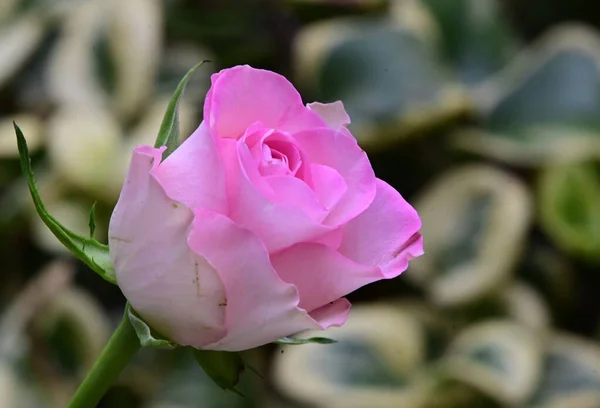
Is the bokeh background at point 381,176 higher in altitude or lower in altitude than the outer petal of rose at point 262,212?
lower

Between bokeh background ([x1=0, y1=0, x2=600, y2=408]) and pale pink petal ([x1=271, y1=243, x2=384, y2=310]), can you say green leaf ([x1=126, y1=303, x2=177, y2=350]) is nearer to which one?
pale pink petal ([x1=271, y1=243, x2=384, y2=310])

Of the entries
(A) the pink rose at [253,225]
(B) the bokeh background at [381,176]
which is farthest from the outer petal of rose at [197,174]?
(B) the bokeh background at [381,176]

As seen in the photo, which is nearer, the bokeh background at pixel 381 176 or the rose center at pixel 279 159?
the rose center at pixel 279 159

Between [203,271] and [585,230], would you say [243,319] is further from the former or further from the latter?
[585,230]

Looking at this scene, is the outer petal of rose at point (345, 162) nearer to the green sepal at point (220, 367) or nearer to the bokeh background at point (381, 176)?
the green sepal at point (220, 367)

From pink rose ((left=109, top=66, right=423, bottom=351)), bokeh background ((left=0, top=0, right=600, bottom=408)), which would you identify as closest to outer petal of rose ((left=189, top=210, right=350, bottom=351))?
pink rose ((left=109, top=66, right=423, bottom=351))

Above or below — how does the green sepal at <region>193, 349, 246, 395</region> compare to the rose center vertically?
below

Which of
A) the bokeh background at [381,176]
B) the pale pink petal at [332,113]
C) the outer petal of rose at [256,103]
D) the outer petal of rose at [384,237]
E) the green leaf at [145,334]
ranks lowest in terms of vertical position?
the bokeh background at [381,176]

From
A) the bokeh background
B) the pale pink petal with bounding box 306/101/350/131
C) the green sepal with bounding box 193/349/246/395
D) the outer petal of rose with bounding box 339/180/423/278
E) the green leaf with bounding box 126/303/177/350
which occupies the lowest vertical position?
the bokeh background
